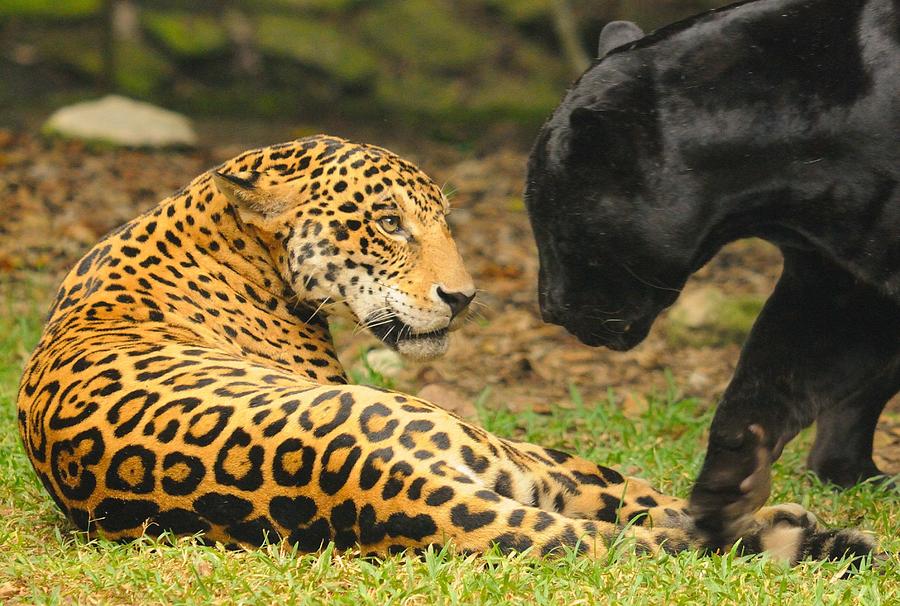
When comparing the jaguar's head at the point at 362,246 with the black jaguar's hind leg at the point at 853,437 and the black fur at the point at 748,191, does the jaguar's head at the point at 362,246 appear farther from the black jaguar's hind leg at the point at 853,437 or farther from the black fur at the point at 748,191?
the black jaguar's hind leg at the point at 853,437

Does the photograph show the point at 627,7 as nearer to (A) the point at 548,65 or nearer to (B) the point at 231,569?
(A) the point at 548,65

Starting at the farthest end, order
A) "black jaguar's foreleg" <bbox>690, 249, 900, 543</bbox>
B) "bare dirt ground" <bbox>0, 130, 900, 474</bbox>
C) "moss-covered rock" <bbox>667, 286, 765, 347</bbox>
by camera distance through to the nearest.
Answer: "moss-covered rock" <bbox>667, 286, 765, 347</bbox> → "bare dirt ground" <bbox>0, 130, 900, 474</bbox> → "black jaguar's foreleg" <bbox>690, 249, 900, 543</bbox>

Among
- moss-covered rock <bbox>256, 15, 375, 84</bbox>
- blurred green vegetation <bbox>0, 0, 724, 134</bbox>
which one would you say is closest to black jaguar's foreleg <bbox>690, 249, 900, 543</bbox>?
blurred green vegetation <bbox>0, 0, 724, 134</bbox>

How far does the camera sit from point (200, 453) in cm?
392

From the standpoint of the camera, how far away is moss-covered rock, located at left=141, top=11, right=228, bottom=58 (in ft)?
44.0

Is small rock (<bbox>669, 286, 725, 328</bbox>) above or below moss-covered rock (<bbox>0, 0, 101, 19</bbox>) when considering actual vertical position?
below

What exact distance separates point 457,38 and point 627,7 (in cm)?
193

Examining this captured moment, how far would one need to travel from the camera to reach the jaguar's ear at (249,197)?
194 inches

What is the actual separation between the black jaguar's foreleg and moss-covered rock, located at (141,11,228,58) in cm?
987

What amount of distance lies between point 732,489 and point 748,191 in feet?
3.45

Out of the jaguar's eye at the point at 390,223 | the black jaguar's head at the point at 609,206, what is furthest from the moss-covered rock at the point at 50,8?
the black jaguar's head at the point at 609,206

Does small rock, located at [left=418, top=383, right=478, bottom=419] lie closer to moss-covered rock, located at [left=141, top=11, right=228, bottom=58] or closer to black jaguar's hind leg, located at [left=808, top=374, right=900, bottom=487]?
black jaguar's hind leg, located at [left=808, top=374, right=900, bottom=487]

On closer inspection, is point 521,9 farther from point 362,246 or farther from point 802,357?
point 802,357

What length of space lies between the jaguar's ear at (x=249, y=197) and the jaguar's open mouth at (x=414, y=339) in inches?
24.6
